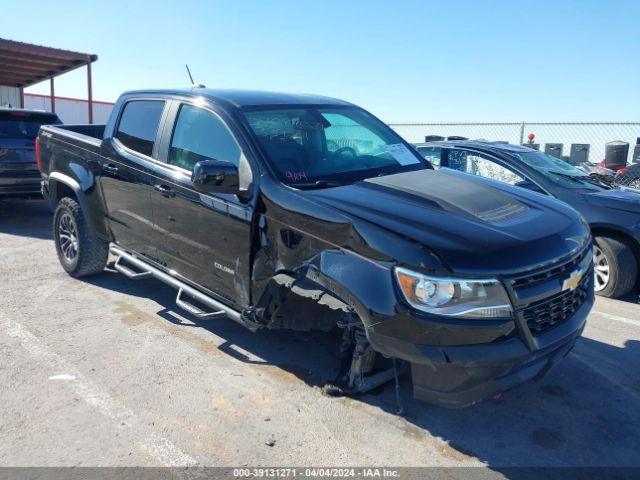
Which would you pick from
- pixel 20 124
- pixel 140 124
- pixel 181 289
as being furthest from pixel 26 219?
pixel 181 289

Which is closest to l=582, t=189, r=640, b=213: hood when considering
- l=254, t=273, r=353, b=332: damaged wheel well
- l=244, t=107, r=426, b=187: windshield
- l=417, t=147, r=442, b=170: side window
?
l=417, t=147, r=442, b=170: side window

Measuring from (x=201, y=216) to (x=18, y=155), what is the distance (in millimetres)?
5839

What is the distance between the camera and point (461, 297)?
8.04 ft

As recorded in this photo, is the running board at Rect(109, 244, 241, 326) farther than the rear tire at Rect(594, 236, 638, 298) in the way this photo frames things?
No

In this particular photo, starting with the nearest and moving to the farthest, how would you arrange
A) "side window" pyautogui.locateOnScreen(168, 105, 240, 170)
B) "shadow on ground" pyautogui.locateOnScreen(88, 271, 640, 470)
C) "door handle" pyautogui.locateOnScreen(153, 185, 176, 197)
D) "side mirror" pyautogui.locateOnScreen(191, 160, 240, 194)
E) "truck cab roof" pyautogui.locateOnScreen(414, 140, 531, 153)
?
1. "shadow on ground" pyautogui.locateOnScreen(88, 271, 640, 470)
2. "side mirror" pyautogui.locateOnScreen(191, 160, 240, 194)
3. "side window" pyautogui.locateOnScreen(168, 105, 240, 170)
4. "door handle" pyautogui.locateOnScreen(153, 185, 176, 197)
5. "truck cab roof" pyautogui.locateOnScreen(414, 140, 531, 153)

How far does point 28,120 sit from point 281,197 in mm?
7155

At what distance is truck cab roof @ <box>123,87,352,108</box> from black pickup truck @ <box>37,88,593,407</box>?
0.02 m

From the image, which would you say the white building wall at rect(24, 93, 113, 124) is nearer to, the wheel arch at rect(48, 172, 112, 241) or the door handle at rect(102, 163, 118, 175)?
the wheel arch at rect(48, 172, 112, 241)

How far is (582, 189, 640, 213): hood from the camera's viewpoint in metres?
5.25

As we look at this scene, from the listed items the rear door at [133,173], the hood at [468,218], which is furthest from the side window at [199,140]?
the hood at [468,218]

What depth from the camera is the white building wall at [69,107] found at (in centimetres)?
2550

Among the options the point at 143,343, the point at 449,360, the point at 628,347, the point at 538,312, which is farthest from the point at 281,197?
the point at 628,347

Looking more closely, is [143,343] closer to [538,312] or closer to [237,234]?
[237,234]

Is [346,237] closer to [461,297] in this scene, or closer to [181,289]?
[461,297]
